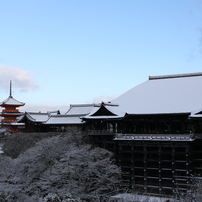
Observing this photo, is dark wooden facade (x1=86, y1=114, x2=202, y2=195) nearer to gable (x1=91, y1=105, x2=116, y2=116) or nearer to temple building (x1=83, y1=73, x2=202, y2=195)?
temple building (x1=83, y1=73, x2=202, y2=195)

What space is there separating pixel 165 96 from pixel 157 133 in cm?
570

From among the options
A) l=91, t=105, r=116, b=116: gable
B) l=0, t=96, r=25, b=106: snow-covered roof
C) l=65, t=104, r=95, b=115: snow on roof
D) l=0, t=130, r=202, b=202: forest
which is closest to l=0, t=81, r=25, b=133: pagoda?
l=0, t=96, r=25, b=106: snow-covered roof

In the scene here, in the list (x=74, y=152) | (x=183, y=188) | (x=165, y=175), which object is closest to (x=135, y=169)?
(x=165, y=175)

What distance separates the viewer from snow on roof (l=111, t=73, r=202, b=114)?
4294cm

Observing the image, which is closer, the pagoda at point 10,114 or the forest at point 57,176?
the forest at point 57,176

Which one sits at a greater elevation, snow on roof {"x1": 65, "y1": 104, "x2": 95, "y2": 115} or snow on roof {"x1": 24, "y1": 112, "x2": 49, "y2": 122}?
snow on roof {"x1": 65, "y1": 104, "x2": 95, "y2": 115}

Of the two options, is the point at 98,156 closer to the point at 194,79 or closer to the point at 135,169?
the point at 135,169

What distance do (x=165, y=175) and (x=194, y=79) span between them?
14.6 metres

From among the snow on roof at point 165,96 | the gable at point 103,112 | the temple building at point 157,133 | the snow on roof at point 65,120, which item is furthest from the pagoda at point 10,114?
the snow on roof at point 165,96

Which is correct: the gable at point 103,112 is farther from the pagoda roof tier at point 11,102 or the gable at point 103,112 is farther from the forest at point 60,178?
the pagoda roof tier at point 11,102

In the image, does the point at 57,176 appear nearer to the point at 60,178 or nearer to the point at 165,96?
the point at 60,178

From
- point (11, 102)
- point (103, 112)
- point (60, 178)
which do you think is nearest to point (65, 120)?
point (103, 112)

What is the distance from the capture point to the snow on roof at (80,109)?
68562mm

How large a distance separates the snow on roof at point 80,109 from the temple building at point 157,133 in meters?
18.2
